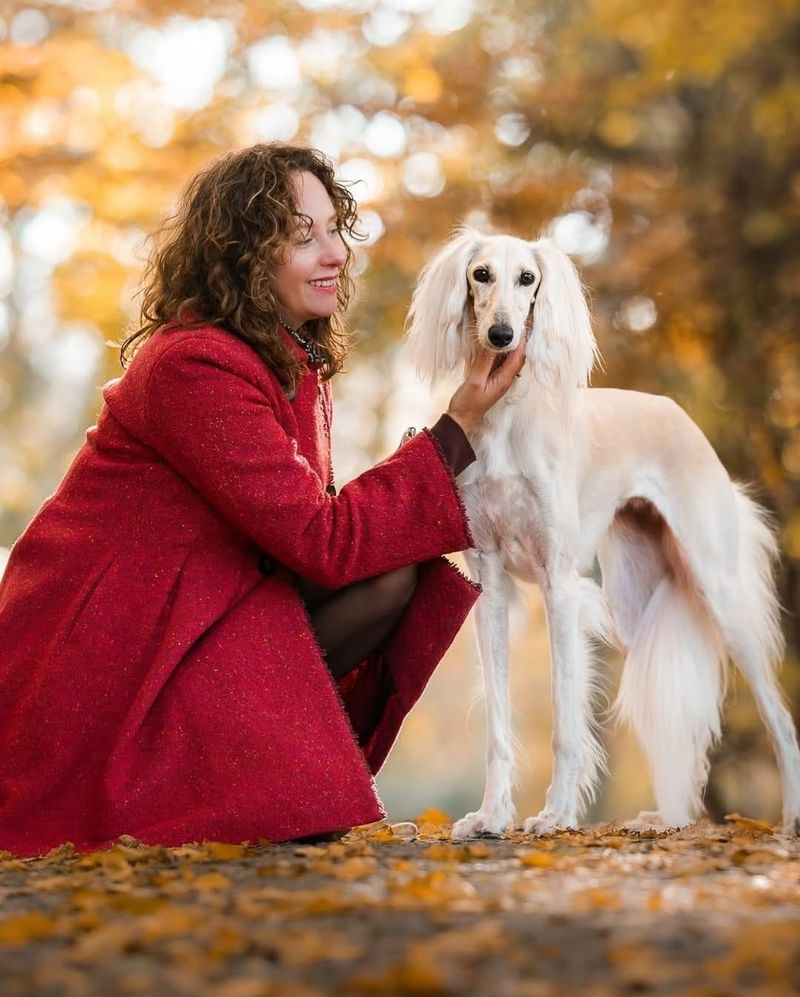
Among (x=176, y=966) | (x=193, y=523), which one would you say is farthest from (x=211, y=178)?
(x=176, y=966)

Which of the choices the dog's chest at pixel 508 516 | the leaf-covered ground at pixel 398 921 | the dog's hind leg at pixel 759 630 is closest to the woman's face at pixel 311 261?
the dog's chest at pixel 508 516

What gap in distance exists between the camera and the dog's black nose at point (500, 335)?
3123 millimetres

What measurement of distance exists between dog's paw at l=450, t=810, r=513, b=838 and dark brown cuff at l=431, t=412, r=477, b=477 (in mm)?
841

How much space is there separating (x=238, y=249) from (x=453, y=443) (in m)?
0.67

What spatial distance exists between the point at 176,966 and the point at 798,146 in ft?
19.9

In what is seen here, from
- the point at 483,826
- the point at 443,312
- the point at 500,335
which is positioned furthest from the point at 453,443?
the point at 483,826

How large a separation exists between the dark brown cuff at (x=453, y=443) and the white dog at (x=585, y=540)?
0.24 metres

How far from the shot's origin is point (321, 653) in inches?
119

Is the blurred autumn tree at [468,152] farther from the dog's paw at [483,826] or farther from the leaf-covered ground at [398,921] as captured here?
the leaf-covered ground at [398,921]

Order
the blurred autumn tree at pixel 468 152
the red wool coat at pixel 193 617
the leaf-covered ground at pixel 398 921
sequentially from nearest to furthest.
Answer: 1. the leaf-covered ground at pixel 398 921
2. the red wool coat at pixel 193 617
3. the blurred autumn tree at pixel 468 152

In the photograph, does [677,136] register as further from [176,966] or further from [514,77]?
[176,966]

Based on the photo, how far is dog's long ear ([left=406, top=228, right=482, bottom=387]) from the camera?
3.38 m

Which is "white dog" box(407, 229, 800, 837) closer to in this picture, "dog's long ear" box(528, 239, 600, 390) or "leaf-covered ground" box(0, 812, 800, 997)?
"dog's long ear" box(528, 239, 600, 390)

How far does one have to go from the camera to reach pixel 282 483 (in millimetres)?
2879
